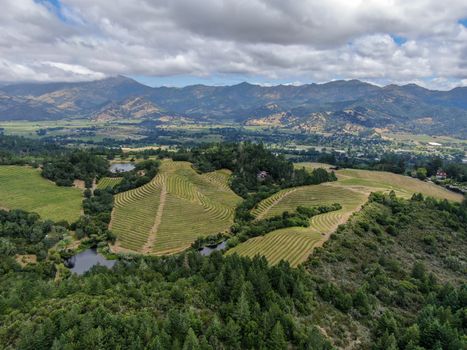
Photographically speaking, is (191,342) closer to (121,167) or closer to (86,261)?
(86,261)

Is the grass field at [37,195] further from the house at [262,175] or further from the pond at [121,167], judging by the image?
the house at [262,175]

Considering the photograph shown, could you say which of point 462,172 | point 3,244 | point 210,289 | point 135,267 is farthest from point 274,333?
point 462,172

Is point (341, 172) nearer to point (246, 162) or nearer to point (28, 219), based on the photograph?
point (246, 162)

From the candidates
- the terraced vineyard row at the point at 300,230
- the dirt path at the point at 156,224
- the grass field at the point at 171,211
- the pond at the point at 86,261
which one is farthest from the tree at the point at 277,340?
the dirt path at the point at 156,224

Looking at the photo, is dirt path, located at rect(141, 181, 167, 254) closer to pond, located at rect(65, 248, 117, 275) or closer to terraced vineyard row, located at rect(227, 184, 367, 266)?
pond, located at rect(65, 248, 117, 275)

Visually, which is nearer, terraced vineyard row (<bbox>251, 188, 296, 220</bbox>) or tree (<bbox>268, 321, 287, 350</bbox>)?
tree (<bbox>268, 321, 287, 350</bbox>)

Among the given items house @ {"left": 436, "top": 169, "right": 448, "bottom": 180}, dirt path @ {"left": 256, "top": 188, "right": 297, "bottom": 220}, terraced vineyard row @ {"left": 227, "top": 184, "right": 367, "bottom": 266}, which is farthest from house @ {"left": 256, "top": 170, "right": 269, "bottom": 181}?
house @ {"left": 436, "top": 169, "right": 448, "bottom": 180}
